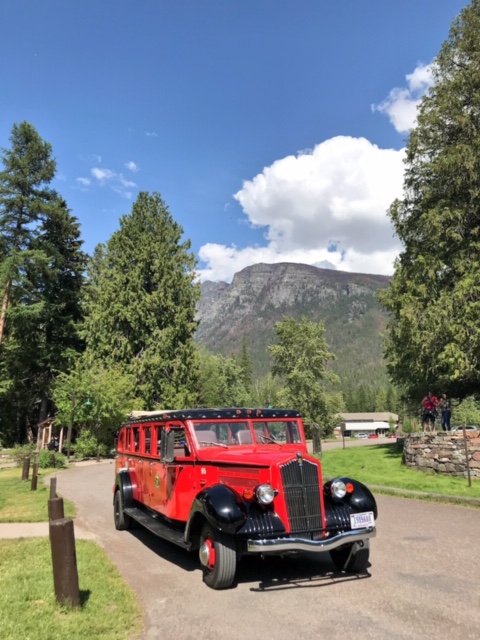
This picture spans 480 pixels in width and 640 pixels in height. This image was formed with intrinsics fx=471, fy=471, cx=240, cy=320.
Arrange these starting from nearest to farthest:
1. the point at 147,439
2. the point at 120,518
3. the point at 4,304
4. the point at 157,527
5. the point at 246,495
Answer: the point at 246,495 → the point at 157,527 → the point at 147,439 → the point at 120,518 → the point at 4,304

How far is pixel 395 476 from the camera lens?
14750mm

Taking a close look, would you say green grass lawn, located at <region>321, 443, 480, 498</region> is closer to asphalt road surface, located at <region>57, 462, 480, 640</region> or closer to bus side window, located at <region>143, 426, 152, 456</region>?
asphalt road surface, located at <region>57, 462, 480, 640</region>

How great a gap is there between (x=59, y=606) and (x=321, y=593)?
2797mm

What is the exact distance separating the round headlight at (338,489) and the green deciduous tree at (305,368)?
5058 cm

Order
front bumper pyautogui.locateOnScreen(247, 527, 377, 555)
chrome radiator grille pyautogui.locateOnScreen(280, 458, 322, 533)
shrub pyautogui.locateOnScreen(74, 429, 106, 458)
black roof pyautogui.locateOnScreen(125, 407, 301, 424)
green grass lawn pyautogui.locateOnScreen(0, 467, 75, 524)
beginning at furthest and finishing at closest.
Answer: shrub pyautogui.locateOnScreen(74, 429, 106, 458) → green grass lawn pyautogui.locateOnScreen(0, 467, 75, 524) → black roof pyautogui.locateOnScreen(125, 407, 301, 424) → chrome radiator grille pyautogui.locateOnScreen(280, 458, 322, 533) → front bumper pyautogui.locateOnScreen(247, 527, 377, 555)

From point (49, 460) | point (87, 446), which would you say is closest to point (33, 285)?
point (87, 446)

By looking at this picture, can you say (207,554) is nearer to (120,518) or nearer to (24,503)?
(120,518)

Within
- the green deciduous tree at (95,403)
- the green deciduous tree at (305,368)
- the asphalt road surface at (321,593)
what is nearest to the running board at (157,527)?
the asphalt road surface at (321,593)

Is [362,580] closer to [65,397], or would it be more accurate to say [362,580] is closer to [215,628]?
[215,628]

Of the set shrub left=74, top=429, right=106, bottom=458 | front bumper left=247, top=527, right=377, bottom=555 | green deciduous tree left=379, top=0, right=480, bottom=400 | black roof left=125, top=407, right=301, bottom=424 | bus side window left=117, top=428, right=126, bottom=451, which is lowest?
shrub left=74, top=429, right=106, bottom=458

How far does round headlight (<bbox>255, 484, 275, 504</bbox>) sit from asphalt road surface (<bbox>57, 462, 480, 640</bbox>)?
3.25 ft

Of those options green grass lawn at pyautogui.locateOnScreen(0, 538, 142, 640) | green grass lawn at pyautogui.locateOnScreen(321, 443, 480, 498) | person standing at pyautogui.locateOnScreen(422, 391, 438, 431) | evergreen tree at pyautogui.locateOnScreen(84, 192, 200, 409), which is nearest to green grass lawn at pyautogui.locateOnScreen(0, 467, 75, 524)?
green grass lawn at pyautogui.locateOnScreen(0, 538, 142, 640)

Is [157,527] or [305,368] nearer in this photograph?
[157,527]

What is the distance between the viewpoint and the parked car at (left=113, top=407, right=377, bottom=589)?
5.47 meters
